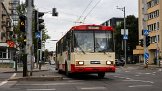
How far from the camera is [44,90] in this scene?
59.6ft

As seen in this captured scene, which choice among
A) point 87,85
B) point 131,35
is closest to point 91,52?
point 87,85

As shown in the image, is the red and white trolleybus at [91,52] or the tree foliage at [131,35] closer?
the red and white trolleybus at [91,52]

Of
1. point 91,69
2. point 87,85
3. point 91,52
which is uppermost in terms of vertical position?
point 91,52

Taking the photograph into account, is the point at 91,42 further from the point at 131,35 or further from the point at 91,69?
the point at 131,35

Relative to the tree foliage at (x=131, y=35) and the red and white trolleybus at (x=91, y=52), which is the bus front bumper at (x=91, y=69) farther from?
the tree foliage at (x=131, y=35)

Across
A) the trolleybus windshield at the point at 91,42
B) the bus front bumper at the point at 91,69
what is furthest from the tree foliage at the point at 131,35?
the bus front bumper at the point at 91,69

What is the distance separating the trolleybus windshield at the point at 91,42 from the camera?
26.3 meters

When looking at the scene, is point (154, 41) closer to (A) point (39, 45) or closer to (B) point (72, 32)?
(A) point (39, 45)

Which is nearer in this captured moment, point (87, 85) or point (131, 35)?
point (87, 85)

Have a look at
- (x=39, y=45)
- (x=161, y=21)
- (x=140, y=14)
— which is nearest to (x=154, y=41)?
(x=161, y=21)

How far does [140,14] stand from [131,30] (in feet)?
55.3

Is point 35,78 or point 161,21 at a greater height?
point 161,21

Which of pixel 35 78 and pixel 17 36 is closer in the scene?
pixel 35 78

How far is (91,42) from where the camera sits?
26375mm
